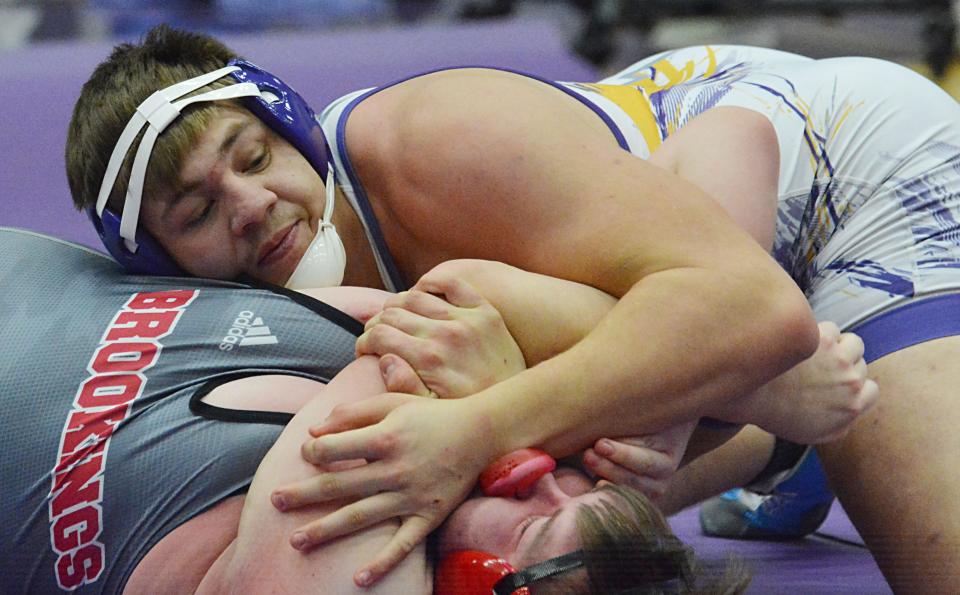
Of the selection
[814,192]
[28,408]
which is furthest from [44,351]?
[814,192]

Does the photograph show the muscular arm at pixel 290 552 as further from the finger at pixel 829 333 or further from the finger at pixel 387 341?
the finger at pixel 829 333

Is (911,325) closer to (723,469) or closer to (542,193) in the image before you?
(723,469)

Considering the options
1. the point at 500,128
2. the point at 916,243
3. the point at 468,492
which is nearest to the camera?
the point at 468,492

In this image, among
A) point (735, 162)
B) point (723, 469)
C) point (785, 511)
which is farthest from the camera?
point (785, 511)

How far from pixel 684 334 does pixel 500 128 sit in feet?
1.37

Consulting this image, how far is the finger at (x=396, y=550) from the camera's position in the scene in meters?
1.36

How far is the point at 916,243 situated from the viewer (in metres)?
2.08

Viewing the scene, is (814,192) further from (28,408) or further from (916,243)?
(28,408)

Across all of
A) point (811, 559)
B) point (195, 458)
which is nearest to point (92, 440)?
point (195, 458)

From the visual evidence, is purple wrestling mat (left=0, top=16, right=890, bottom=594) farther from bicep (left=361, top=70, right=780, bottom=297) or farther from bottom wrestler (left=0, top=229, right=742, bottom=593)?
bicep (left=361, top=70, right=780, bottom=297)

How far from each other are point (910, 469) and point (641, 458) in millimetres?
A: 579

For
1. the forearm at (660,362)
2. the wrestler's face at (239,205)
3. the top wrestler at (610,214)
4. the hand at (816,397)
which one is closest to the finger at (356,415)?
the top wrestler at (610,214)

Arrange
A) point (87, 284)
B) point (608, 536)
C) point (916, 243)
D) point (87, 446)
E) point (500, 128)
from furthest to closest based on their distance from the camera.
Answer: point (916, 243) < point (87, 284) < point (500, 128) < point (87, 446) < point (608, 536)

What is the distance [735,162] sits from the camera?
73.3 inches
